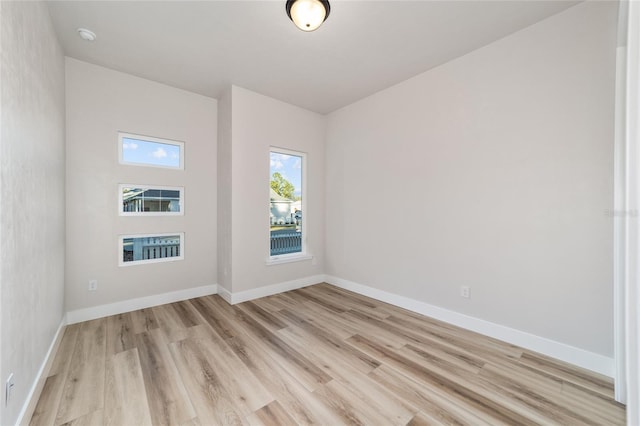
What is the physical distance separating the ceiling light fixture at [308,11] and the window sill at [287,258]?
2.98 m

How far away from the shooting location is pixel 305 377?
196cm

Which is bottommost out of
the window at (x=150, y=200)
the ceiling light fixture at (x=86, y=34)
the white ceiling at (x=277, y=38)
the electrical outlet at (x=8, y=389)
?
the electrical outlet at (x=8, y=389)

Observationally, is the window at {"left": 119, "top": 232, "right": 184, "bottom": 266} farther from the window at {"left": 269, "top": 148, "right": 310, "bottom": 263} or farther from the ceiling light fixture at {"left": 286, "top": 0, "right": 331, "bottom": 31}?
the ceiling light fixture at {"left": 286, "top": 0, "right": 331, "bottom": 31}

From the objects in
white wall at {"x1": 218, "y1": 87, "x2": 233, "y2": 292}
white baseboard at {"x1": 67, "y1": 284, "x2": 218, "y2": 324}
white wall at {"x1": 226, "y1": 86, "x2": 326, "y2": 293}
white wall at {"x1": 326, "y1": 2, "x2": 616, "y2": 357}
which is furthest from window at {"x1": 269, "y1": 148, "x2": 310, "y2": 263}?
white wall at {"x1": 326, "y1": 2, "x2": 616, "y2": 357}

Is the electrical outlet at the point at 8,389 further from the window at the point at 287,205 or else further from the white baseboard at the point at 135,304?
the window at the point at 287,205

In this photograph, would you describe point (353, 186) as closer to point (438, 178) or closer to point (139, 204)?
point (438, 178)


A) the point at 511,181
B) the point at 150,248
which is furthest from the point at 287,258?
the point at 511,181

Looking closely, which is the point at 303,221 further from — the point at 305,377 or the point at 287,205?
the point at 305,377

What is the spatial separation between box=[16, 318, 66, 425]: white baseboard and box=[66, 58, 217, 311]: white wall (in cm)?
75

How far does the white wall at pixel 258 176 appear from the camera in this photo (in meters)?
3.53

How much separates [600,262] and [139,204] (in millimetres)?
4772

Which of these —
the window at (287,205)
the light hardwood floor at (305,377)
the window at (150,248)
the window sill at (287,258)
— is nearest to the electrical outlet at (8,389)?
the light hardwood floor at (305,377)

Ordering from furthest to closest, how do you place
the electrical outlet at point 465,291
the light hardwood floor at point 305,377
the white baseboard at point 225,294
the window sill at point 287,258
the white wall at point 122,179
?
1. the window sill at point 287,258
2. the white baseboard at point 225,294
3. the white wall at point 122,179
4. the electrical outlet at point 465,291
5. the light hardwood floor at point 305,377

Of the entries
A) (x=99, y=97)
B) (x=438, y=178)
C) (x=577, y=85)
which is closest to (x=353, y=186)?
(x=438, y=178)
